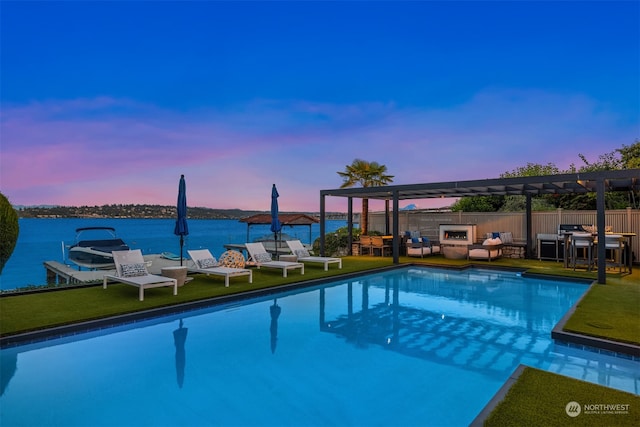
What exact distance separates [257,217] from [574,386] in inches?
705

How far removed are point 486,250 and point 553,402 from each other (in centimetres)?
1158

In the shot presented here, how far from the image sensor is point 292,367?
185 inches

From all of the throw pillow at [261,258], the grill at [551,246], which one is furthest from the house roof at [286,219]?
the grill at [551,246]

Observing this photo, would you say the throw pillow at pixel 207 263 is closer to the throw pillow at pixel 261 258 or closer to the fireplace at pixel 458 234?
the throw pillow at pixel 261 258

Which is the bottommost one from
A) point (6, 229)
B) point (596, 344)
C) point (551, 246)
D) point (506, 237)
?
point (596, 344)

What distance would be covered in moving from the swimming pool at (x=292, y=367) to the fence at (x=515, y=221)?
27.4ft

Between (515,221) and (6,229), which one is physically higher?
(6,229)

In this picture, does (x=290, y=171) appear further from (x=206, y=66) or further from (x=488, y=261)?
(x=488, y=261)

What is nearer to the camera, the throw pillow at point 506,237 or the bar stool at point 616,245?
the bar stool at point 616,245

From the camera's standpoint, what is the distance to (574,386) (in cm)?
374

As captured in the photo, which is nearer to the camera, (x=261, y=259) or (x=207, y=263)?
(x=207, y=263)

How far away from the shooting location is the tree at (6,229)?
5.50 metres

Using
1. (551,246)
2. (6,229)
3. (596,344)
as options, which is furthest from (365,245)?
(6,229)
